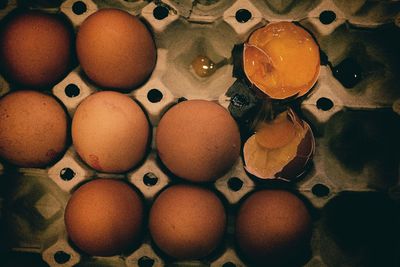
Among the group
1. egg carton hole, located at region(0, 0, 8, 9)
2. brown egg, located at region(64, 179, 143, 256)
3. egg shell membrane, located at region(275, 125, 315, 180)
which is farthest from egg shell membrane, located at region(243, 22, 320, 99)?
egg carton hole, located at region(0, 0, 8, 9)

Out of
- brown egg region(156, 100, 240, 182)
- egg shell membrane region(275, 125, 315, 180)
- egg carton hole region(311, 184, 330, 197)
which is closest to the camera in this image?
brown egg region(156, 100, 240, 182)

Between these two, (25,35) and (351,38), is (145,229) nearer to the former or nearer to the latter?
(25,35)

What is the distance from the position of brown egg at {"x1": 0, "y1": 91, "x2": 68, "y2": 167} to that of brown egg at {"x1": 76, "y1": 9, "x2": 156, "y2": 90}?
0.23 metres

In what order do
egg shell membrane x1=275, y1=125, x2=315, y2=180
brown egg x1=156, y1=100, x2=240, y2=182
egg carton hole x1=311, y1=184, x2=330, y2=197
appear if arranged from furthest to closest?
egg carton hole x1=311, y1=184, x2=330, y2=197 → egg shell membrane x1=275, y1=125, x2=315, y2=180 → brown egg x1=156, y1=100, x2=240, y2=182

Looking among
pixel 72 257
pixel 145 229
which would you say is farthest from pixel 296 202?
pixel 72 257

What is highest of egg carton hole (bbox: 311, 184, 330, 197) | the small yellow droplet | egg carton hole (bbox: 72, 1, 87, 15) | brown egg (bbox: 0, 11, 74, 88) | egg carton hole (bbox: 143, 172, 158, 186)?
egg carton hole (bbox: 72, 1, 87, 15)

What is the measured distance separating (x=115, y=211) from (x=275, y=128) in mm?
735

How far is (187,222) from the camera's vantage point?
115cm

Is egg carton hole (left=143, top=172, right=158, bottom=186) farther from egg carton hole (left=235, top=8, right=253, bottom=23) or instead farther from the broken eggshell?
egg carton hole (left=235, top=8, right=253, bottom=23)

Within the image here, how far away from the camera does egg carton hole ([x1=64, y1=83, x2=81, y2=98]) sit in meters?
1.41

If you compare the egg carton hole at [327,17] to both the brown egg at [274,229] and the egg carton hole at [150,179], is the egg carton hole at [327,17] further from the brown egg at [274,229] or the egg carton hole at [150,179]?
the egg carton hole at [150,179]

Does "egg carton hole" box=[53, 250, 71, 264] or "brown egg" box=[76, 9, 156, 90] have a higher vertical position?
"brown egg" box=[76, 9, 156, 90]

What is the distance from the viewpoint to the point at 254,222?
120cm

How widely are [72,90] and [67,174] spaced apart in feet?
1.26
